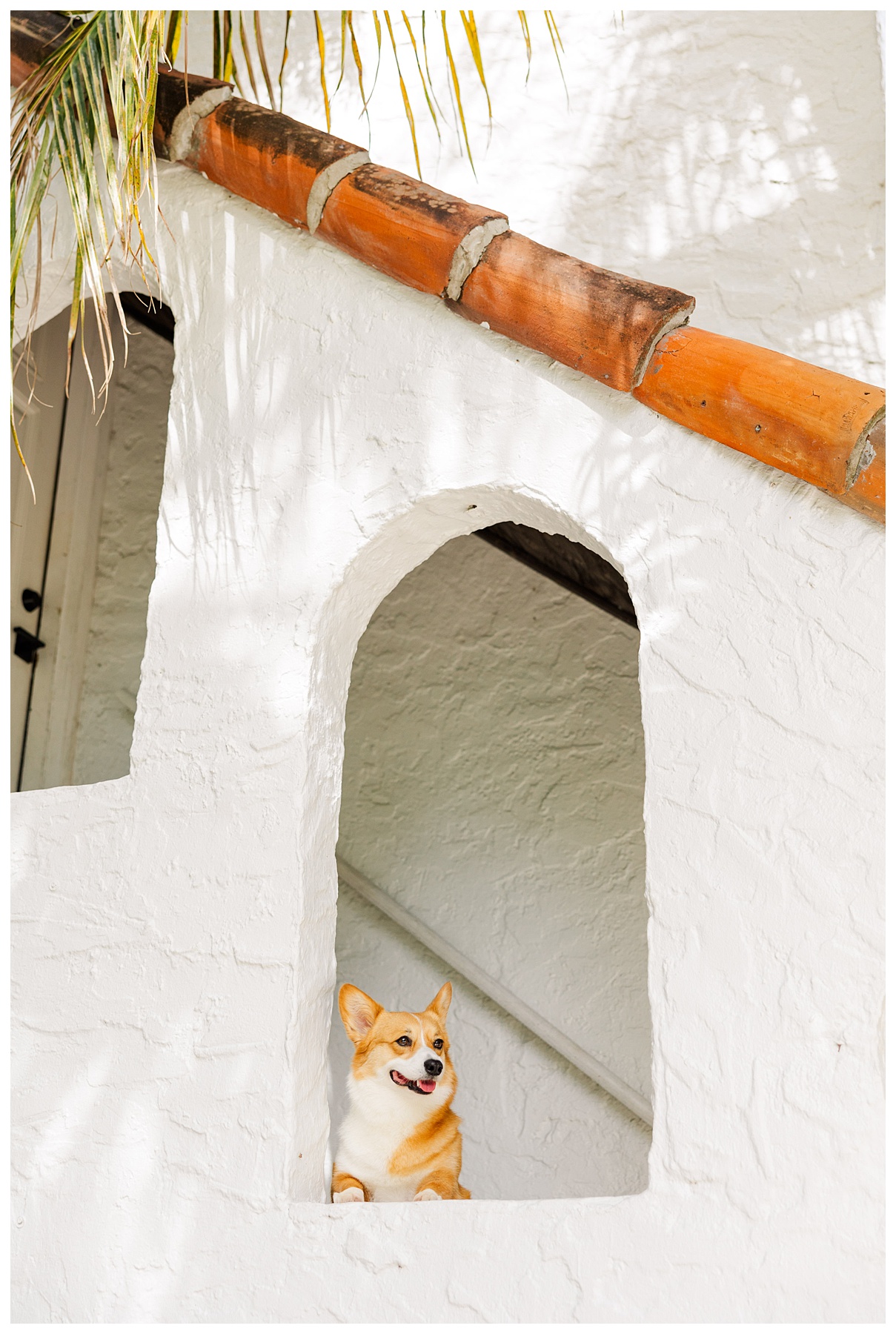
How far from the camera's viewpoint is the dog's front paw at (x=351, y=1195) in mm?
2232

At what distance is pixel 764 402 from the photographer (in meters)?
2.12

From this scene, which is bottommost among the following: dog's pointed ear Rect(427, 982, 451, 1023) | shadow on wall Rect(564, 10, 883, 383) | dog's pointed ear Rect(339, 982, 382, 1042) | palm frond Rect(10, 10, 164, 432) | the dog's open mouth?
the dog's open mouth

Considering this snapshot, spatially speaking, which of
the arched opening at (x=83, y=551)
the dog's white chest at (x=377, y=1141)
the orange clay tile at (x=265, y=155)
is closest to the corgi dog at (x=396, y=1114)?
the dog's white chest at (x=377, y=1141)

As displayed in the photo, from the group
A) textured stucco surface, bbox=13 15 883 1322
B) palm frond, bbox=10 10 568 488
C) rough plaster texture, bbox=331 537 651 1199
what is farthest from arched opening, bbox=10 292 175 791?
textured stucco surface, bbox=13 15 883 1322

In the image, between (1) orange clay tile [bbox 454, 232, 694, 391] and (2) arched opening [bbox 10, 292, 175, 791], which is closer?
(1) orange clay tile [bbox 454, 232, 694, 391]

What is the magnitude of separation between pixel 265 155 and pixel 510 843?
1960 mm

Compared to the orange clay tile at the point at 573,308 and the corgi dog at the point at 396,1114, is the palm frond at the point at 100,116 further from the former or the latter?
the corgi dog at the point at 396,1114

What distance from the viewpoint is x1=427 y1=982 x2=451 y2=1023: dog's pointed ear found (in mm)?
2590

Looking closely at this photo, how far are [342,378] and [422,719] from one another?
149 cm

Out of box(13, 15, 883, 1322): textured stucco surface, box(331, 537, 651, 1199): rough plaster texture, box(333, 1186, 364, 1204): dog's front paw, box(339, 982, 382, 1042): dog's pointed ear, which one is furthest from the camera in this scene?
box(331, 537, 651, 1199): rough plaster texture

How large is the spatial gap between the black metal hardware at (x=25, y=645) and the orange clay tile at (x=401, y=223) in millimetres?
2113

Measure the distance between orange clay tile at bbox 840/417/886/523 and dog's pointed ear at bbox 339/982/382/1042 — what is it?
1.36 metres

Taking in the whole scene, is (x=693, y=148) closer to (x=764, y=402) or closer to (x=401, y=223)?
Answer: (x=401, y=223)

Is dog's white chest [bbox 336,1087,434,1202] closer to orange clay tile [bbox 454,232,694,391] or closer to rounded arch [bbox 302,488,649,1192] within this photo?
rounded arch [bbox 302,488,649,1192]
